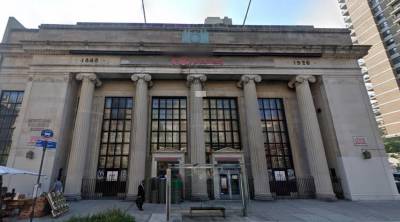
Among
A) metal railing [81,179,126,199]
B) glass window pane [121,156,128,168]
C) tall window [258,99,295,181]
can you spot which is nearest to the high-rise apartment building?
tall window [258,99,295,181]

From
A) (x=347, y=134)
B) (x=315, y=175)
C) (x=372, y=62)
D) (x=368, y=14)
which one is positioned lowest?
(x=315, y=175)

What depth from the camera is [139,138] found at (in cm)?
1608

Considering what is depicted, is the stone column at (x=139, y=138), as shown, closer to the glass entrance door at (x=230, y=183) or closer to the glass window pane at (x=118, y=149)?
the glass window pane at (x=118, y=149)

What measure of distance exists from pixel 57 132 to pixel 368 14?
94000 millimetres

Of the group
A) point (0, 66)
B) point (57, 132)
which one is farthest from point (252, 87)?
point (0, 66)

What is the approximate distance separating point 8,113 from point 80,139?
8843 millimetres

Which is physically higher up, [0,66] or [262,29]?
[262,29]

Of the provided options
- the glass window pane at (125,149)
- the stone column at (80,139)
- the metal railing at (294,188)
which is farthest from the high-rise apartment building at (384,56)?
the stone column at (80,139)

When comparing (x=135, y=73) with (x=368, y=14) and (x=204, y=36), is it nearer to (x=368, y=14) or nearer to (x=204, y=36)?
(x=204, y=36)

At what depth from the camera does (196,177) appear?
15039mm

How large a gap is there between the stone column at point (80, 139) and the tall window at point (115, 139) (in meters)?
1.80

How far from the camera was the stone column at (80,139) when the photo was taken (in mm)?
14875

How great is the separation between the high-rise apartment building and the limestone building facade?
58062mm

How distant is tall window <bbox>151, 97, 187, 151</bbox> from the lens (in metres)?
18.3
